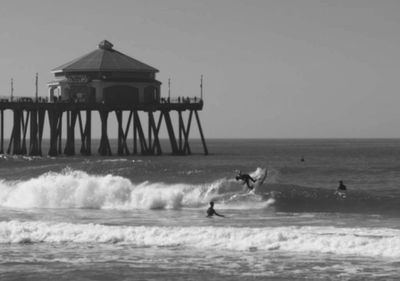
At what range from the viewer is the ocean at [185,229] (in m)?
25.6

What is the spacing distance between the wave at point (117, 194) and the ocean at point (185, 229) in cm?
5

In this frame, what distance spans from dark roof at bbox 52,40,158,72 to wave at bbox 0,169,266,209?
1489 inches

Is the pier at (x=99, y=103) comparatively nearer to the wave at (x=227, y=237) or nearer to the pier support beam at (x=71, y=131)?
the pier support beam at (x=71, y=131)

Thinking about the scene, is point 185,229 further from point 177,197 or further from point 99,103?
point 99,103

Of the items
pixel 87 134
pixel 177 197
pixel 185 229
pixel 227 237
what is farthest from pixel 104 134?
pixel 227 237

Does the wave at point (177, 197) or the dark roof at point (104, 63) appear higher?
the dark roof at point (104, 63)

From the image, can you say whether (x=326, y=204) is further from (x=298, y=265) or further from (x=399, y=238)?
(x=298, y=265)

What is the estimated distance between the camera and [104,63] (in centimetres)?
8681

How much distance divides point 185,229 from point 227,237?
6.96 ft

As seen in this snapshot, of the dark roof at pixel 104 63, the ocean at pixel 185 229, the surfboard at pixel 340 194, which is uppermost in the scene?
the dark roof at pixel 104 63

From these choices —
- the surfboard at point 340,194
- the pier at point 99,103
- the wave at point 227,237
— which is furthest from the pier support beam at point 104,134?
the wave at point 227,237

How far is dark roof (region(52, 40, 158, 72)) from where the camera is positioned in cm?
8625

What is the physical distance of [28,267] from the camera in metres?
25.9

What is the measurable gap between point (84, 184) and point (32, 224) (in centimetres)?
1349
